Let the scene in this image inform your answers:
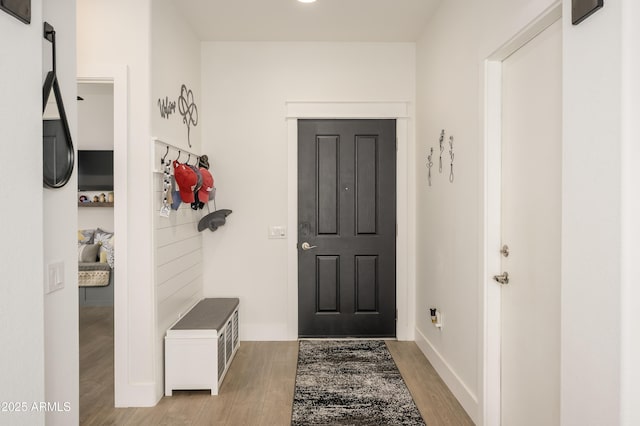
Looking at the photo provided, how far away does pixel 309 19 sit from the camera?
11.5 feet

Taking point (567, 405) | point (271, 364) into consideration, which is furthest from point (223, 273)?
point (567, 405)

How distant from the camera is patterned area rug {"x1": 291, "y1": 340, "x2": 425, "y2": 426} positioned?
2.57 m

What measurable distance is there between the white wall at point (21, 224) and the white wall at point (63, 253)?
0.25m

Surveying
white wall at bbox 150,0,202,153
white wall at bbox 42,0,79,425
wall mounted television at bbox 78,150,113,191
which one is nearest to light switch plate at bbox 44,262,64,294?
white wall at bbox 42,0,79,425

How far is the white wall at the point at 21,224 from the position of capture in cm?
113

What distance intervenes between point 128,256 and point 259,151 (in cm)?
167

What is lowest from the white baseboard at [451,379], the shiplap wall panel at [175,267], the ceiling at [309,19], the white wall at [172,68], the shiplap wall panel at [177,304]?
the white baseboard at [451,379]

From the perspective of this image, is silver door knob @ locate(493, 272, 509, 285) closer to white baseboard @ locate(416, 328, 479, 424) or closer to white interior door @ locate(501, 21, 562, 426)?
white interior door @ locate(501, 21, 562, 426)

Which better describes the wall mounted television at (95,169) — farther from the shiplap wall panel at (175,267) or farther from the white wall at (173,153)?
the shiplap wall panel at (175,267)

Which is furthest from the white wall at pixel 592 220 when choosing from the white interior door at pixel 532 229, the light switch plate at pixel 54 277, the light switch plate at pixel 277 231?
the light switch plate at pixel 277 231

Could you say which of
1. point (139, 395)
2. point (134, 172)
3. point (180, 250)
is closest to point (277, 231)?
point (180, 250)

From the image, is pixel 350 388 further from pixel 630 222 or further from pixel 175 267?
pixel 630 222

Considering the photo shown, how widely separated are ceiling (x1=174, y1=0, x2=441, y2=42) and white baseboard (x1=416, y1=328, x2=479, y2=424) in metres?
2.62

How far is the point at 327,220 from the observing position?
406 centimetres
